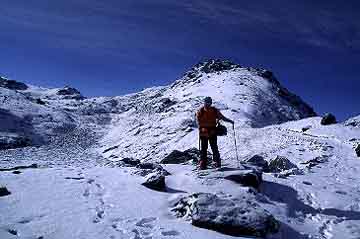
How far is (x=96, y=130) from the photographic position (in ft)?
272

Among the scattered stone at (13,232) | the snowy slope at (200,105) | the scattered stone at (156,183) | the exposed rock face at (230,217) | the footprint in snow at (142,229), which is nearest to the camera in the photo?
the scattered stone at (13,232)

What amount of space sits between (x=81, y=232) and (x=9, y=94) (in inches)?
3489

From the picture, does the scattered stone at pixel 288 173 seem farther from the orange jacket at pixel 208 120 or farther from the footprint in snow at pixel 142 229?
the footprint in snow at pixel 142 229

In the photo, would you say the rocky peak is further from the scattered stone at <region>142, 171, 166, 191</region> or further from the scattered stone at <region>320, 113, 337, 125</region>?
the scattered stone at <region>142, 171, 166, 191</region>

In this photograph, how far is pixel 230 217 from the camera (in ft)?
33.8

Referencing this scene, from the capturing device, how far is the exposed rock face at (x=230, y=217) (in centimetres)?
1010

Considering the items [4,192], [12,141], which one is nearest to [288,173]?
[4,192]

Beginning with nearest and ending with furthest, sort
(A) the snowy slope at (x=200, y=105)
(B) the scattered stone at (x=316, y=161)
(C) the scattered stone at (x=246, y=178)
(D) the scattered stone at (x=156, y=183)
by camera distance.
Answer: (D) the scattered stone at (x=156, y=183), (C) the scattered stone at (x=246, y=178), (B) the scattered stone at (x=316, y=161), (A) the snowy slope at (x=200, y=105)

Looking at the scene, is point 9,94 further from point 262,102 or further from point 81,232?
point 81,232

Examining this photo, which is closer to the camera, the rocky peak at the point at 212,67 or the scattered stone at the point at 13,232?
the scattered stone at the point at 13,232

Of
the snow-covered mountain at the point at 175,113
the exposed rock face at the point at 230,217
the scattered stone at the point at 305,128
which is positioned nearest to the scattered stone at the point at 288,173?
the exposed rock face at the point at 230,217

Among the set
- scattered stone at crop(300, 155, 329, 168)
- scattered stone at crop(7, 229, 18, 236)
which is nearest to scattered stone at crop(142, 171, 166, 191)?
scattered stone at crop(7, 229, 18, 236)

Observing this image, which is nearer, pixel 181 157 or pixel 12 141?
pixel 181 157

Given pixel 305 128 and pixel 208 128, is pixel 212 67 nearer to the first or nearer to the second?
pixel 305 128
